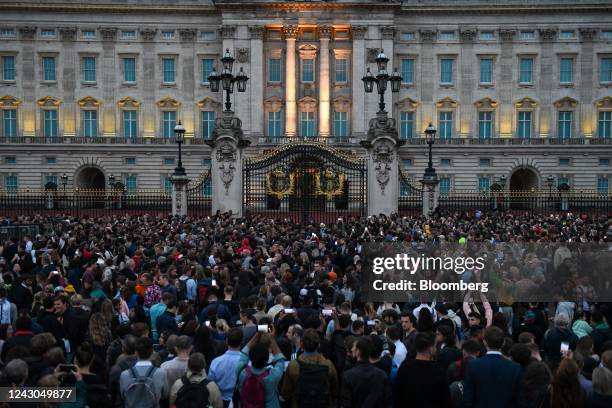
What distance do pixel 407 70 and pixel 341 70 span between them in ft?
20.1

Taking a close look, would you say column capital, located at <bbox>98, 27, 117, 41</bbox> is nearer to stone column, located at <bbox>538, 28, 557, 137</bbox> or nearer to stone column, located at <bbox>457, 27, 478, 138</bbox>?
stone column, located at <bbox>457, 27, 478, 138</bbox>

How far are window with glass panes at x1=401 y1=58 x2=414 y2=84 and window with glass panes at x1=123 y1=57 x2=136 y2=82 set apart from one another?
24.7 m

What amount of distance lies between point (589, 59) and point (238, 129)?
41.7 meters

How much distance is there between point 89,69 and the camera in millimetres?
63500

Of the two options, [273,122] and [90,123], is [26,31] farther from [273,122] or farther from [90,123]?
[273,122]

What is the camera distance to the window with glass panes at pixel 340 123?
2479 inches

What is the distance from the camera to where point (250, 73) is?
202 ft

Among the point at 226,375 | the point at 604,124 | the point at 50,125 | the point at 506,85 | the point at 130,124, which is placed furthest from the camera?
the point at 130,124

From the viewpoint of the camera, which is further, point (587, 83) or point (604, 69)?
point (604, 69)

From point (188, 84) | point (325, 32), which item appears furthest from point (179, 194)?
point (325, 32)

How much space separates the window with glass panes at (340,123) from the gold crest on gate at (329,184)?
25627mm

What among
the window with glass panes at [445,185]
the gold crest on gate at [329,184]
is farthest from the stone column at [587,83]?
the gold crest on gate at [329,184]

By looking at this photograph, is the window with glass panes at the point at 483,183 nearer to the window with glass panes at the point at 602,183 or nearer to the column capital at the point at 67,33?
the window with glass panes at the point at 602,183

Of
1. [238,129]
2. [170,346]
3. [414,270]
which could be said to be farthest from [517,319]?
[238,129]
